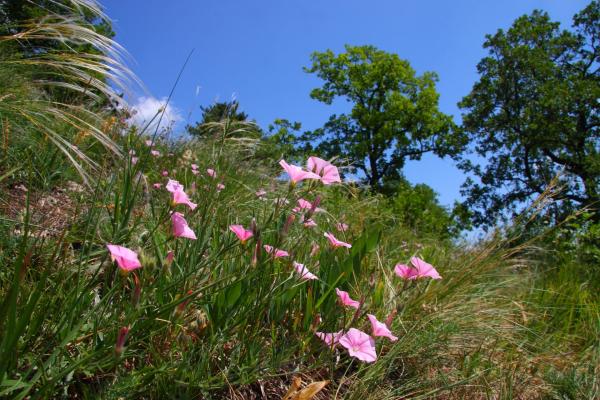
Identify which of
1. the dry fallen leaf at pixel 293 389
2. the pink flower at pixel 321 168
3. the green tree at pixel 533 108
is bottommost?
the dry fallen leaf at pixel 293 389

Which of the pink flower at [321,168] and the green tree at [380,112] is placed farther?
the green tree at [380,112]

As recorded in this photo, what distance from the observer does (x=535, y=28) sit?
1497 centimetres

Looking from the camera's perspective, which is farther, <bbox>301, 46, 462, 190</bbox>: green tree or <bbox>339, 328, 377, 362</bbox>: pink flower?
<bbox>301, 46, 462, 190</bbox>: green tree

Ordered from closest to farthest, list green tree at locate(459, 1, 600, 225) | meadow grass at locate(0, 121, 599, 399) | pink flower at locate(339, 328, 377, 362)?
1. meadow grass at locate(0, 121, 599, 399)
2. pink flower at locate(339, 328, 377, 362)
3. green tree at locate(459, 1, 600, 225)

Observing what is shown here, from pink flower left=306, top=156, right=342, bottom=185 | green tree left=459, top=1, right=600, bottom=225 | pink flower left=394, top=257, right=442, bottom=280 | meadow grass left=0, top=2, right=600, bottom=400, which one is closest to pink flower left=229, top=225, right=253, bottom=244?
meadow grass left=0, top=2, right=600, bottom=400

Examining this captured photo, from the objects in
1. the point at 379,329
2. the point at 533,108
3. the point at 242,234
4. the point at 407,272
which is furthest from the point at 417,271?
the point at 533,108

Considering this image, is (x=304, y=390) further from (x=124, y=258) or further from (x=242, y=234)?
(x=124, y=258)

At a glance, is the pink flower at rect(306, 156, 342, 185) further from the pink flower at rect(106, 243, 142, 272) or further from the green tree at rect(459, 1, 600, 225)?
the green tree at rect(459, 1, 600, 225)

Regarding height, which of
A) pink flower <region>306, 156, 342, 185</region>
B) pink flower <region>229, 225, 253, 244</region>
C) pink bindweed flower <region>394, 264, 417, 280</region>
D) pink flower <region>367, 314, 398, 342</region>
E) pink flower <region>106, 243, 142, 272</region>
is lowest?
pink flower <region>106, 243, 142, 272</region>

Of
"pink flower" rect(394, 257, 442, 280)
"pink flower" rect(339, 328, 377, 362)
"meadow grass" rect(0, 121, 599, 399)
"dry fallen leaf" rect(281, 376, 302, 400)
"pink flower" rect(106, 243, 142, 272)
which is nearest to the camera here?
"pink flower" rect(106, 243, 142, 272)

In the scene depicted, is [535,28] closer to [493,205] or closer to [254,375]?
[493,205]

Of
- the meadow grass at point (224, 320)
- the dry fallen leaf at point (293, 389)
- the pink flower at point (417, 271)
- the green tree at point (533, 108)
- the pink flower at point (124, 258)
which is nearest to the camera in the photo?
the pink flower at point (124, 258)

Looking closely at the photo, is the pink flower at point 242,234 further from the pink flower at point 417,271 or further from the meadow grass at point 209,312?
the pink flower at point 417,271

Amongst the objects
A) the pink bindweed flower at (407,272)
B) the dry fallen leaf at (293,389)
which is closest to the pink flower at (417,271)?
the pink bindweed flower at (407,272)
